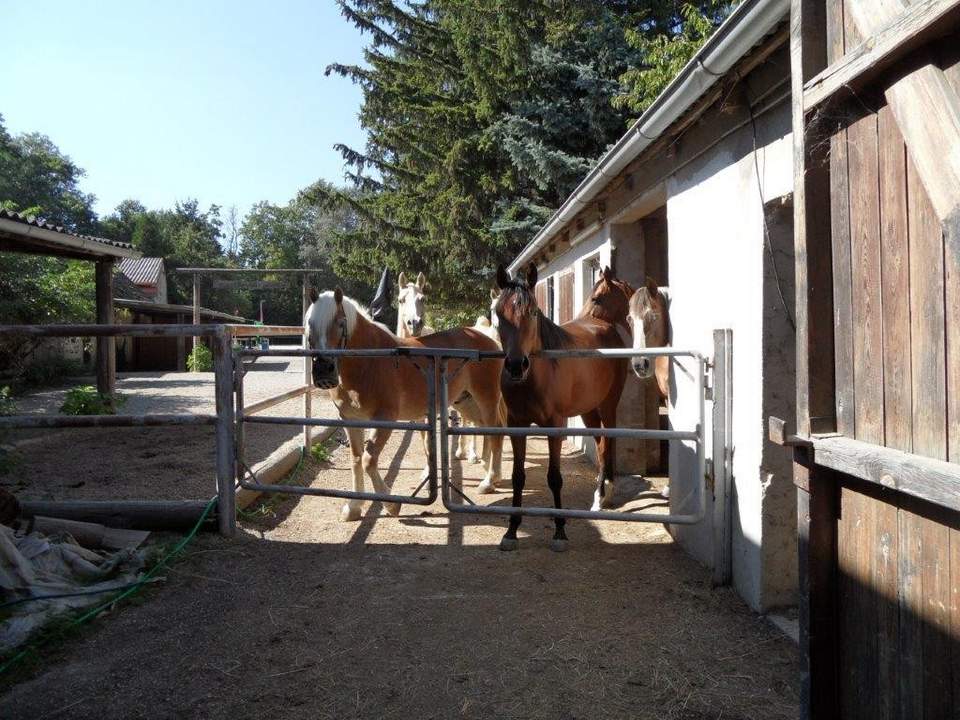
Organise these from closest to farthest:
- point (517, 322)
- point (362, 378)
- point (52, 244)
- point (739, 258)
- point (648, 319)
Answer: point (739, 258)
point (517, 322)
point (648, 319)
point (362, 378)
point (52, 244)

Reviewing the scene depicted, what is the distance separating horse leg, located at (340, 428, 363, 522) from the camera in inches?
197

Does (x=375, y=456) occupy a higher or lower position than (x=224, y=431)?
lower

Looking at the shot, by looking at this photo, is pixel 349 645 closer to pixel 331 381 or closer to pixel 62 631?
pixel 62 631

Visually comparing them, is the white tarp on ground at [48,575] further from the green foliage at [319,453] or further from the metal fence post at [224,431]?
the green foliage at [319,453]

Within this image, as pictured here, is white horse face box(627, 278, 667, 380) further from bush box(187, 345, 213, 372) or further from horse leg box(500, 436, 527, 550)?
bush box(187, 345, 213, 372)

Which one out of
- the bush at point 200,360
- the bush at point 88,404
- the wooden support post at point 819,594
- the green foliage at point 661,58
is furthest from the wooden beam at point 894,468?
the bush at point 200,360

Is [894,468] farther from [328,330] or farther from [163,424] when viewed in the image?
[163,424]

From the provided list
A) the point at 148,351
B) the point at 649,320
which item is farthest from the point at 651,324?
the point at 148,351

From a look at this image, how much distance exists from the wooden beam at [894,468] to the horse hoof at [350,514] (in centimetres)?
386

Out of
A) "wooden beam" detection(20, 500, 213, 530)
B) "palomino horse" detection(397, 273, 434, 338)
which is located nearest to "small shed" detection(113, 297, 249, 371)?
"palomino horse" detection(397, 273, 434, 338)

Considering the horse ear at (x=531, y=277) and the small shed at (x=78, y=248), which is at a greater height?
the small shed at (x=78, y=248)

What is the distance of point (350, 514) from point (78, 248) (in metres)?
6.95

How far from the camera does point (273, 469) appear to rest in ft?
19.4

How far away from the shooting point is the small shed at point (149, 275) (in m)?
37.6
